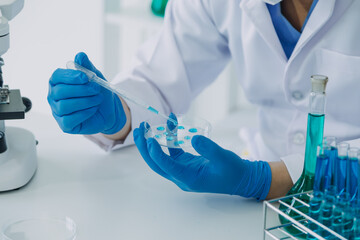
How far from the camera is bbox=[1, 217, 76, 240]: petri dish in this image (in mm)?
1214

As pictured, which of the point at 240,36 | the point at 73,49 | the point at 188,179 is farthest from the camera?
the point at 73,49

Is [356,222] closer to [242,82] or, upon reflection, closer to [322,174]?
[322,174]

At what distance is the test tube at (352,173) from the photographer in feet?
3.35

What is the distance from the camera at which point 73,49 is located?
416cm

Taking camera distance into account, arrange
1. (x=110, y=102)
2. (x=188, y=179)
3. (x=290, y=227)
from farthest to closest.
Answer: (x=110, y=102) → (x=188, y=179) → (x=290, y=227)

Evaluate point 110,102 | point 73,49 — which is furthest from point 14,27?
point 110,102

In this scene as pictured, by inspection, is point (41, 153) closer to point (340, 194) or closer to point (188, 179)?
point (188, 179)

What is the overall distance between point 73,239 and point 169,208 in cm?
29

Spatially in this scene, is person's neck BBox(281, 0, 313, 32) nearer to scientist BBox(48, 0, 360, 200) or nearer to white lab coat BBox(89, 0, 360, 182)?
scientist BBox(48, 0, 360, 200)

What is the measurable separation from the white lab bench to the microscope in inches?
1.6

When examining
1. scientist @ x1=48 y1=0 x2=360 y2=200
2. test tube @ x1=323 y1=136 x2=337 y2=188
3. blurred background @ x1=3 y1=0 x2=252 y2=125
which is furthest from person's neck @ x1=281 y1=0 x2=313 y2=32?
blurred background @ x1=3 y1=0 x2=252 y2=125

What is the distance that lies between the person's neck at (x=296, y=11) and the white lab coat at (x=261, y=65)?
0.12 metres

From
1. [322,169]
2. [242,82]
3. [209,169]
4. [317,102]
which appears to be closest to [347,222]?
[322,169]

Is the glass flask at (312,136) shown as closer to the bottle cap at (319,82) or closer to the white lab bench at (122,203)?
the bottle cap at (319,82)
